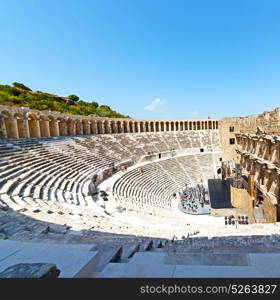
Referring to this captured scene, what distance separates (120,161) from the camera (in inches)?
792

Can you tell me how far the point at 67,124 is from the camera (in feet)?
74.5

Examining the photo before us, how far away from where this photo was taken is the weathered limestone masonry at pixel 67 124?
15461 millimetres

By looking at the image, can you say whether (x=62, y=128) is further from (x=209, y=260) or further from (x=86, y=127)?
(x=209, y=260)

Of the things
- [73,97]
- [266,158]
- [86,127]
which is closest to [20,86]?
[73,97]

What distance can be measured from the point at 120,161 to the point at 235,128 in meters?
13.8

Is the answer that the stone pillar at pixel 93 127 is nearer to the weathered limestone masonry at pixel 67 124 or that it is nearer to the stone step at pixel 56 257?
the weathered limestone masonry at pixel 67 124

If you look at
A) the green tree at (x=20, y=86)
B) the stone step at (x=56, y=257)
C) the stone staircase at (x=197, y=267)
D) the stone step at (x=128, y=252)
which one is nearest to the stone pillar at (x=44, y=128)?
the stone step at (x=56, y=257)

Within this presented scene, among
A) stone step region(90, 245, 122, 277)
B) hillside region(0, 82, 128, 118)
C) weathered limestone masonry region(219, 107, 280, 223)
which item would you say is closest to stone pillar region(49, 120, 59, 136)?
weathered limestone masonry region(219, 107, 280, 223)

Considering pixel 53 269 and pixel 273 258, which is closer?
pixel 53 269

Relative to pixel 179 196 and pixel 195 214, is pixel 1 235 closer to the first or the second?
pixel 195 214

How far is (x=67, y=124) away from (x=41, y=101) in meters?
27.3

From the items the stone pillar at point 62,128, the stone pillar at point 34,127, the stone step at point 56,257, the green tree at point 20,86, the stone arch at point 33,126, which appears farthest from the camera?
the green tree at point 20,86
